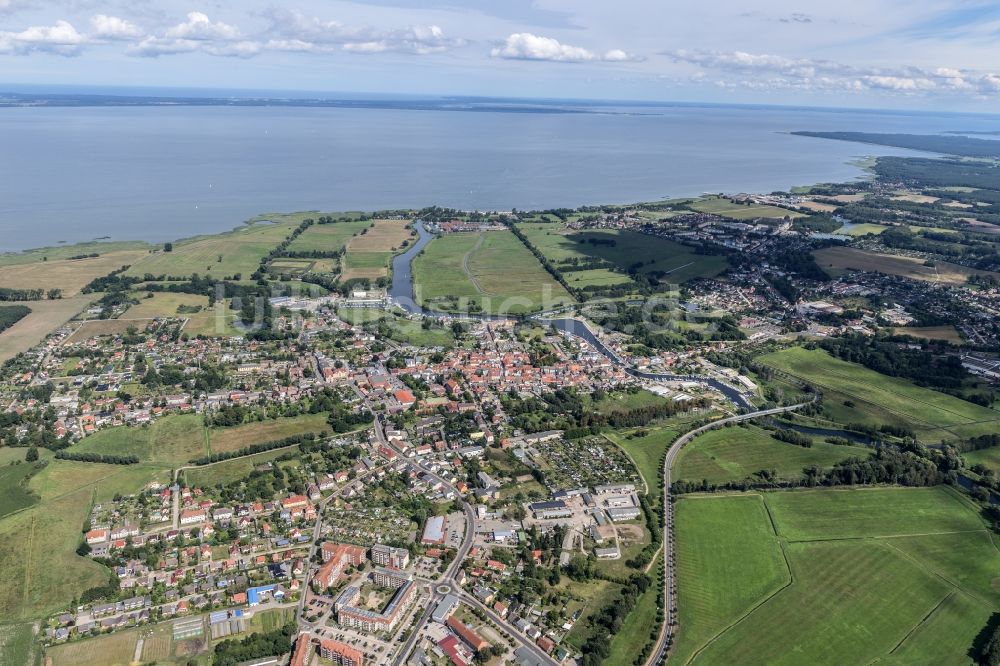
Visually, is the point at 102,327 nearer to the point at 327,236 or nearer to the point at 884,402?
the point at 327,236

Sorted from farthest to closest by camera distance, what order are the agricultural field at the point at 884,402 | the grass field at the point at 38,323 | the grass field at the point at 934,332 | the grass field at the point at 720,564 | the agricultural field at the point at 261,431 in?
the grass field at the point at 934,332, the grass field at the point at 38,323, the agricultural field at the point at 884,402, the agricultural field at the point at 261,431, the grass field at the point at 720,564

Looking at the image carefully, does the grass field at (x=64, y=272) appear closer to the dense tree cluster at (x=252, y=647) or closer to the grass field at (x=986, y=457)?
the dense tree cluster at (x=252, y=647)

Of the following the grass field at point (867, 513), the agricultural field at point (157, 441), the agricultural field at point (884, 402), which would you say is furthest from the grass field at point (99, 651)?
the agricultural field at point (884, 402)

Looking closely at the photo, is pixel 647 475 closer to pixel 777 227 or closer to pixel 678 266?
pixel 678 266

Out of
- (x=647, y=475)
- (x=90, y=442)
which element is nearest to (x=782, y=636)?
(x=647, y=475)

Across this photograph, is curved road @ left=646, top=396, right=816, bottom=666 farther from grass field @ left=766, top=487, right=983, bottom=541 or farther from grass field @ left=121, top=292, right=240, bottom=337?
grass field @ left=121, top=292, right=240, bottom=337

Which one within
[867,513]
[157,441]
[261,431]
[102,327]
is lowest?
[157,441]

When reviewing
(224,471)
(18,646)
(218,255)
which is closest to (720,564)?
(224,471)
